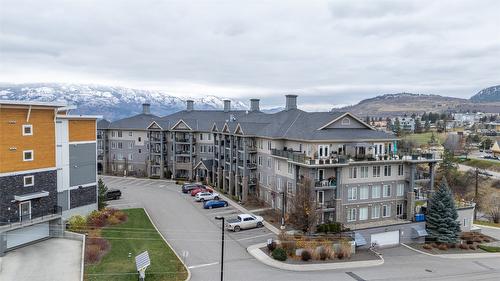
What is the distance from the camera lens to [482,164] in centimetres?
8506

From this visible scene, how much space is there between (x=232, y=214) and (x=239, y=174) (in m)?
8.63

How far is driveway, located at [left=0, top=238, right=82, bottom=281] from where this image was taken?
934 inches

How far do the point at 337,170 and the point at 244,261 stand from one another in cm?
1344

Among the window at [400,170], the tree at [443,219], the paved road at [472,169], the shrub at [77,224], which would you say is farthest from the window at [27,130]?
the paved road at [472,169]

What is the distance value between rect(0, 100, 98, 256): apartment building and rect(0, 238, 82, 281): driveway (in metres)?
1.37

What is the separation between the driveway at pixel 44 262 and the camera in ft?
77.8

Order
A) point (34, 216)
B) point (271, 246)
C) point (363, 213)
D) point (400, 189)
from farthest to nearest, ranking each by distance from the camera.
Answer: point (400, 189)
point (363, 213)
point (34, 216)
point (271, 246)

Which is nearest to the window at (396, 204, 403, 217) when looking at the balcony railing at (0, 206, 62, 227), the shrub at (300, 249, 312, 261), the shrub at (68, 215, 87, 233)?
the shrub at (300, 249, 312, 261)

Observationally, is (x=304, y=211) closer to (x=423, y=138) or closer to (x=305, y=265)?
(x=305, y=265)

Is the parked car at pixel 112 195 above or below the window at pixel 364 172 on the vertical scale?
below

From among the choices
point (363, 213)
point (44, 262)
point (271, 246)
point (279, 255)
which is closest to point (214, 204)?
point (271, 246)

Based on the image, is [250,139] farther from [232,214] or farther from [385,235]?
[385,235]

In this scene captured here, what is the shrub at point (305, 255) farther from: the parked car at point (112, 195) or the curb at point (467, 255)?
the parked car at point (112, 195)

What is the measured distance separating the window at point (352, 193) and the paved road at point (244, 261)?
5.95 metres
